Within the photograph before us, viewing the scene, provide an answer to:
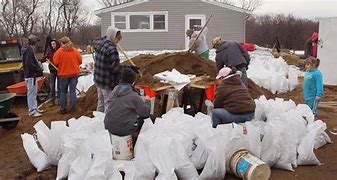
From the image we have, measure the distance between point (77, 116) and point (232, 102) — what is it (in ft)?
11.2

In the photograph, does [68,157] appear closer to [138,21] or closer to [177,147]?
[177,147]

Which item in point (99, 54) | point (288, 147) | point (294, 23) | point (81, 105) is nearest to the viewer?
point (288, 147)

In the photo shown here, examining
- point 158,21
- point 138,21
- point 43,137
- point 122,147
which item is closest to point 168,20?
point 158,21

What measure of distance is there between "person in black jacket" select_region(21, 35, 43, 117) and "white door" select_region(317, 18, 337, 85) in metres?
8.50

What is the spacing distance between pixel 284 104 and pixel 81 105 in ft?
13.0

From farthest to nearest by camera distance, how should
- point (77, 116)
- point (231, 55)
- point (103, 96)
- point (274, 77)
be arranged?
point (274, 77) → point (77, 116) → point (231, 55) → point (103, 96)

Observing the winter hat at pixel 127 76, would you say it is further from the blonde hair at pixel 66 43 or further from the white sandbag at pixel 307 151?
the blonde hair at pixel 66 43

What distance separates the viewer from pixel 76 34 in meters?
43.6

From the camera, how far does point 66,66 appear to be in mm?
7578

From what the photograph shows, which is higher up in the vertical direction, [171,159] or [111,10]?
[111,10]

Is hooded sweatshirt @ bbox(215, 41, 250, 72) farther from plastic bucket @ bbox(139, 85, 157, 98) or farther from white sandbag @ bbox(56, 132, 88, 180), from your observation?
white sandbag @ bbox(56, 132, 88, 180)

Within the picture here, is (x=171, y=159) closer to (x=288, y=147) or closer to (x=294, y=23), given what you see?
(x=288, y=147)

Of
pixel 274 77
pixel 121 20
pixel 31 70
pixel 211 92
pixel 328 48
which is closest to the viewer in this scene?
pixel 211 92

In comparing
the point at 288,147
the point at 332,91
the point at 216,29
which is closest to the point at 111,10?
the point at 216,29
